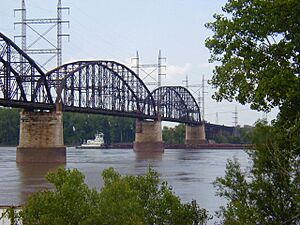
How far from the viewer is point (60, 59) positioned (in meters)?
81.1

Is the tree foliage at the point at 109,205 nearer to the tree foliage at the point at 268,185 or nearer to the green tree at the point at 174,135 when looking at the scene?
the tree foliage at the point at 268,185

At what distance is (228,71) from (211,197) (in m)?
18.5

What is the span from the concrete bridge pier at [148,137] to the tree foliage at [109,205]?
361ft

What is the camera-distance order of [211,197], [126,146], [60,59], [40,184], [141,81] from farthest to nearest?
1. [126,146]
2. [141,81]
3. [60,59]
4. [40,184]
5. [211,197]

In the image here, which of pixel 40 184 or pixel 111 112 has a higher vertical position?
pixel 111 112

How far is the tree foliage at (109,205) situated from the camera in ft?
55.7

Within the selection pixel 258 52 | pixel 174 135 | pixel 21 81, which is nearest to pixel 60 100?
pixel 21 81

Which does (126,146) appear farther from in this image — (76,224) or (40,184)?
(76,224)

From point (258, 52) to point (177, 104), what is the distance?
14749 centimetres

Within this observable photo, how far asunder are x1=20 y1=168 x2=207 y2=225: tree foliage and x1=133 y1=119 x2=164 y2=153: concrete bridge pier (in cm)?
10998

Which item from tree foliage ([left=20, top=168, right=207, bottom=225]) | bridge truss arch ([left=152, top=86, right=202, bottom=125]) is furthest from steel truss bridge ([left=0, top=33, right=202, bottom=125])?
tree foliage ([left=20, top=168, right=207, bottom=225])

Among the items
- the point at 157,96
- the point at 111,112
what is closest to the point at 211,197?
the point at 111,112

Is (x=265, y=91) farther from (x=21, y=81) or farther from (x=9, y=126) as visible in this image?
(x=9, y=126)

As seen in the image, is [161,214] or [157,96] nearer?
[161,214]
